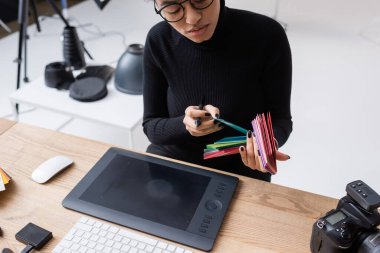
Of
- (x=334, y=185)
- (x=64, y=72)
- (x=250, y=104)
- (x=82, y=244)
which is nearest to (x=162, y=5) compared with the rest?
(x=250, y=104)

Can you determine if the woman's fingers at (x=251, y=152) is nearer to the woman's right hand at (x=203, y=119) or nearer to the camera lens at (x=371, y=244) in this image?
the woman's right hand at (x=203, y=119)

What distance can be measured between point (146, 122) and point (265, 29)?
0.48 metres

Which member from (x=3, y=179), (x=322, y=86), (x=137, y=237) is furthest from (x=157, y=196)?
(x=322, y=86)

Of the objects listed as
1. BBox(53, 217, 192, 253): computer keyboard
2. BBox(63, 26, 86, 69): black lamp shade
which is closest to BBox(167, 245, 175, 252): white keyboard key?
BBox(53, 217, 192, 253): computer keyboard

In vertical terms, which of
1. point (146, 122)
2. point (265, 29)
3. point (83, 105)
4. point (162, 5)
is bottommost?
point (83, 105)

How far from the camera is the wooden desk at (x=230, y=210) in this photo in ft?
2.52

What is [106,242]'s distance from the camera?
0.76 m

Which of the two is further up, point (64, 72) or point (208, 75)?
point (208, 75)

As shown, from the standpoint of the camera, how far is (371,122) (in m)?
2.26

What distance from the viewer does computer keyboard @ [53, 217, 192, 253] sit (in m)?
0.74

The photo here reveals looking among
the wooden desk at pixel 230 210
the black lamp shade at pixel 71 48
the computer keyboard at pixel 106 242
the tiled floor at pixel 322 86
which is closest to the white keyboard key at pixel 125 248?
the computer keyboard at pixel 106 242

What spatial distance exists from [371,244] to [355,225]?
0.12 feet

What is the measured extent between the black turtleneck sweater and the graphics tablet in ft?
0.62

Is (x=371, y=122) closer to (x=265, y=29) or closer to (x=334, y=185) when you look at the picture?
(x=334, y=185)
